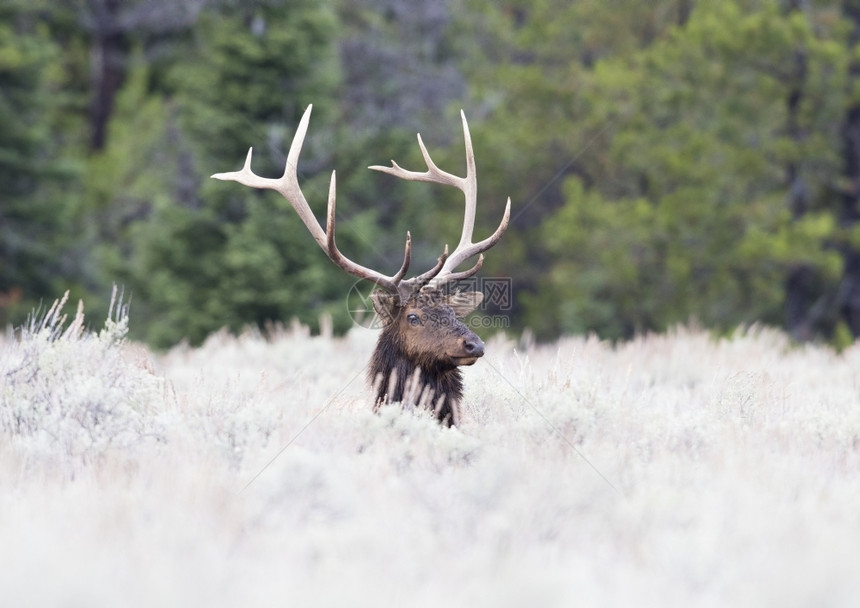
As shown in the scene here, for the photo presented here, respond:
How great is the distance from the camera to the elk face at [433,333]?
238 inches

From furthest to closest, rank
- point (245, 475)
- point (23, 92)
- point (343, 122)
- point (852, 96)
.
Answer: point (343, 122) < point (23, 92) < point (852, 96) < point (245, 475)

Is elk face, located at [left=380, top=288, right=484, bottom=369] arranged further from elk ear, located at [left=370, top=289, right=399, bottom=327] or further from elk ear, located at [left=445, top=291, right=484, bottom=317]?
elk ear, located at [left=445, top=291, right=484, bottom=317]

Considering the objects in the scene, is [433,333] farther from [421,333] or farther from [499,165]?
[499,165]

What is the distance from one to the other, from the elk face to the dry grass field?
0.40 meters

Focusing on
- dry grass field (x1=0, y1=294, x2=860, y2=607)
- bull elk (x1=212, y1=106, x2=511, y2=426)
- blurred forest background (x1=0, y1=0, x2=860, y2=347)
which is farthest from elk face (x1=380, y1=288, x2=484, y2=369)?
blurred forest background (x1=0, y1=0, x2=860, y2=347)

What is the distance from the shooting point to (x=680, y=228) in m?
17.9

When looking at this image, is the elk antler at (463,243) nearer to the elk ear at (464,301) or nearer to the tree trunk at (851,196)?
the elk ear at (464,301)

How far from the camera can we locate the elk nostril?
5.96 metres

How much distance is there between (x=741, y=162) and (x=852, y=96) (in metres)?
1.83

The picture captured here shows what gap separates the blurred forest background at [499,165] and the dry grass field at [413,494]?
29.2ft

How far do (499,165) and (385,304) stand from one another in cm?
1583

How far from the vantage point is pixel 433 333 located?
623cm

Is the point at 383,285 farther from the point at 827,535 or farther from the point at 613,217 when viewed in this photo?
the point at 613,217

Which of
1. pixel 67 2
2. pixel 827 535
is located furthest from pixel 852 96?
pixel 67 2
